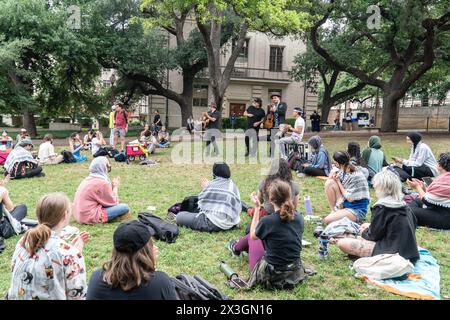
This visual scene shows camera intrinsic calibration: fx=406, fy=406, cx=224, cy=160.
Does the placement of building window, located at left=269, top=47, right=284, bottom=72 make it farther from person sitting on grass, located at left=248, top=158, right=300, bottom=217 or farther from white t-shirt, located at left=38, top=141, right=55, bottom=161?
person sitting on grass, located at left=248, top=158, right=300, bottom=217

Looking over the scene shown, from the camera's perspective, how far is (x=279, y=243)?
13.2 ft

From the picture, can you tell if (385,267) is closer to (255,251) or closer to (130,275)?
(255,251)

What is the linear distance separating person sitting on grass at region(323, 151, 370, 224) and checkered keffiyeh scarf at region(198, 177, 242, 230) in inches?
58.3

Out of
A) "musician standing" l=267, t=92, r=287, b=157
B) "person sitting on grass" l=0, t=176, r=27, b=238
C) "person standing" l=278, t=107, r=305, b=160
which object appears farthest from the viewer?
"musician standing" l=267, t=92, r=287, b=157

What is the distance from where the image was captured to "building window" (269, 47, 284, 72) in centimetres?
3884

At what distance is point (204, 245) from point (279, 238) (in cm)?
170

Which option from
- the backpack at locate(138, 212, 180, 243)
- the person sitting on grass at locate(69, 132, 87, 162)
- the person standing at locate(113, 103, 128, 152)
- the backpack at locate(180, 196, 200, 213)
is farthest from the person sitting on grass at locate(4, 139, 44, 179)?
the backpack at locate(138, 212, 180, 243)

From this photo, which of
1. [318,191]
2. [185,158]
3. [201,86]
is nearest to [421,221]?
[318,191]

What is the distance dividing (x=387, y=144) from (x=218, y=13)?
29.6 feet

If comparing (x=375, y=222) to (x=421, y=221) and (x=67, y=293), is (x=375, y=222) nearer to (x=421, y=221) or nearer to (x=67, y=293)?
(x=421, y=221)

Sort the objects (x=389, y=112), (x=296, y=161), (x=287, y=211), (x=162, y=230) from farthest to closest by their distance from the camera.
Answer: (x=389, y=112) → (x=296, y=161) → (x=162, y=230) → (x=287, y=211)

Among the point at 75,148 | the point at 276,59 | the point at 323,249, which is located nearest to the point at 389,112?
the point at 276,59

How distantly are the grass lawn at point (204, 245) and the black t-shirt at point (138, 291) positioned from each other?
137cm

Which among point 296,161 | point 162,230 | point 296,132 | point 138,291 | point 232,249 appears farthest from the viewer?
point 296,132
